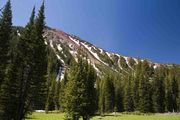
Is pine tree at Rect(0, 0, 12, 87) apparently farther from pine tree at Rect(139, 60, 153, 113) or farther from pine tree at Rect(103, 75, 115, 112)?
pine tree at Rect(103, 75, 115, 112)

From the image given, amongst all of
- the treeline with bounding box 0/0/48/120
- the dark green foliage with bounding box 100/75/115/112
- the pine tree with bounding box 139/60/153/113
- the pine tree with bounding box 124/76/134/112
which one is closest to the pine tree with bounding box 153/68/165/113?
the pine tree with bounding box 139/60/153/113

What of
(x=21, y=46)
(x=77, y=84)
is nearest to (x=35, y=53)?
(x=21, y=46)

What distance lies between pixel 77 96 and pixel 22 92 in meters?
14.1

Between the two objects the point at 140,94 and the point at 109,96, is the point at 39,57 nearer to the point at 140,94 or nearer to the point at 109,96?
the point at 140,94

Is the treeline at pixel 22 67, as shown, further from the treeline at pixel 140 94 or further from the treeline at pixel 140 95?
the treeline at pixel 140 94

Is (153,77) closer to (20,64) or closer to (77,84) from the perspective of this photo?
(77,84)

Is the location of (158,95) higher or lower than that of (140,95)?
higher

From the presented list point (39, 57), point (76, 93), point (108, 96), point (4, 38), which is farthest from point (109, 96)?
point (4, 38)

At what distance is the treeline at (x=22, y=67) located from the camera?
47969 mm

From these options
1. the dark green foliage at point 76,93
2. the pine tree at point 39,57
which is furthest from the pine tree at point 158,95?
the pine tree at point 39,57

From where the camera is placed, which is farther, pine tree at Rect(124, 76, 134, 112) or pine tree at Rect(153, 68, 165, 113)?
pine tree at Rect(124, 76, 134, 112)

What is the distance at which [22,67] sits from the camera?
4916cm

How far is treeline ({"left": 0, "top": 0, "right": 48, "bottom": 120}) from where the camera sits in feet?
157

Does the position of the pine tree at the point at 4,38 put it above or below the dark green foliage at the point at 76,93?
above
